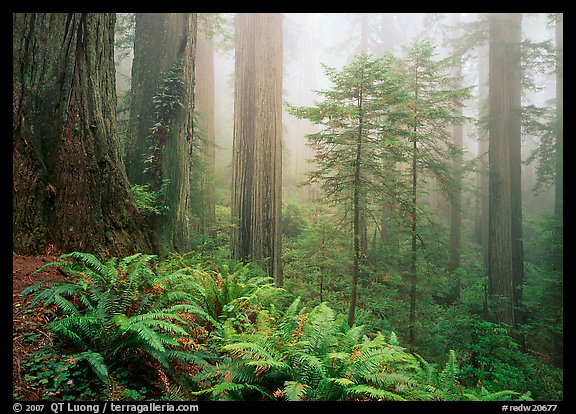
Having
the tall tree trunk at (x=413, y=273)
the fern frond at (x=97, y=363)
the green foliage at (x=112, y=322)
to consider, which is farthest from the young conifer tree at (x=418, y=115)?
the fern frond at (x=97, y=363)

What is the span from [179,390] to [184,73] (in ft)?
16.1

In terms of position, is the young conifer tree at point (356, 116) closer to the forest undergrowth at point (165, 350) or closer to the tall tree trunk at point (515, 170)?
the forest undergrowth at point (165, 350)

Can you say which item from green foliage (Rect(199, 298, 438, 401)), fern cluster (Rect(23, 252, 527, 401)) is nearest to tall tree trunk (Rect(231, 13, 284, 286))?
fern cluster (Rect(23, 252, 527, 401))

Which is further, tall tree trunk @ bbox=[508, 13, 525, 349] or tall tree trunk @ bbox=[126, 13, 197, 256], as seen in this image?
tall tree trunk @ bbox=[508, 13, 525, 349]

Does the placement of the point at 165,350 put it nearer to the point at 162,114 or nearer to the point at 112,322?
the point at 112,322

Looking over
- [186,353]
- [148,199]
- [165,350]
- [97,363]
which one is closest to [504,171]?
[148,199]

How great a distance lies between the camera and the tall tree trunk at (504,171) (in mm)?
9805

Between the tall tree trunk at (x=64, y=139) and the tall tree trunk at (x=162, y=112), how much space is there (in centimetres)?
110

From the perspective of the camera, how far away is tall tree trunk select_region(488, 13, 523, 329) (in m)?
9.80

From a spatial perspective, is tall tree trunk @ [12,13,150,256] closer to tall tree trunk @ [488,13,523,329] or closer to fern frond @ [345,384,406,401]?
fern frond @ [345,384,406,401]

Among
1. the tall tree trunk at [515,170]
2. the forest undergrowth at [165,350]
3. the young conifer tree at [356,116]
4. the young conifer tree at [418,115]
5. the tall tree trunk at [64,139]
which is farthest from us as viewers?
the tall tree trunk at [515,170]

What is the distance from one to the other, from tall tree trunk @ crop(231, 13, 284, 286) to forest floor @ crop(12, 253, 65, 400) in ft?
13.6

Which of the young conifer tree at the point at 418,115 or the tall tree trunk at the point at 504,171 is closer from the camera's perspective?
the young conifer tree at the point at 418,115

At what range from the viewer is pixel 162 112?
17.1 feet
